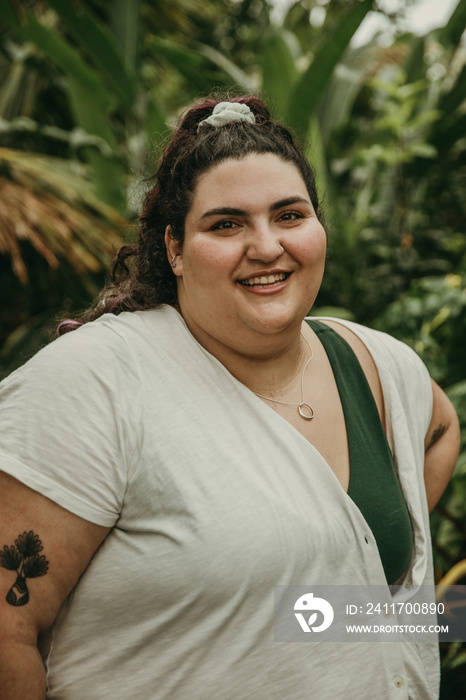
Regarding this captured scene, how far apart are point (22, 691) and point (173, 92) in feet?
22.0

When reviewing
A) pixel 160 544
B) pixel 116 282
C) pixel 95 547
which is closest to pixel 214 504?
pixel 160 544

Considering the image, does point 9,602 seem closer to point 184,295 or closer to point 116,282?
point 184,295

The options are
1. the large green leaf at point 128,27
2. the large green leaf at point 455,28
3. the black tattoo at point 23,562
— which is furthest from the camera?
the large green leaf at point 128,27

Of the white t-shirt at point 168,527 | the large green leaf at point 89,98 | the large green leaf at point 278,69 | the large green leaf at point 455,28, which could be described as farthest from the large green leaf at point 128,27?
the white t-shirt at point 168,527

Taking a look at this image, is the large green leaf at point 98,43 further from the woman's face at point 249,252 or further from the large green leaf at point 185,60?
the woman's face at point 249,252

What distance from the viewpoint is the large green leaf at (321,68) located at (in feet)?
9.89

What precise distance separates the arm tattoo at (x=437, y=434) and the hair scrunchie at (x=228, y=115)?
0.96m

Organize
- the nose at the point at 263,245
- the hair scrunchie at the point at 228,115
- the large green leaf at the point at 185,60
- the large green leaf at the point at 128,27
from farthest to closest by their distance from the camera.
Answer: the large green leaf at the point at 128,27 → the large green leaf at the point at 185,60 → the hair scrunchie at the point at 228,115 → the nose at the point at 263,245

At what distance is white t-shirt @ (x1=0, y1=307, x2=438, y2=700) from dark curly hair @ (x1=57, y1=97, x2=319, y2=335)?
0.84 ft

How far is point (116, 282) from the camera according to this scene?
1691 mm

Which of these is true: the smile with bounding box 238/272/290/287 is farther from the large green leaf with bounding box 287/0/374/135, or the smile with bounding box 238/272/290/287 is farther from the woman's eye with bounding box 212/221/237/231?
the large green leaf with bounding box 287/0/374/135

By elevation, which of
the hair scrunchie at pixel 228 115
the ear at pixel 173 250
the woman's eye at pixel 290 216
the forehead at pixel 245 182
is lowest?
the ear at pixel 173 250

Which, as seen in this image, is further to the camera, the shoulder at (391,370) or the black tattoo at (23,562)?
the shoulder at (391,370)

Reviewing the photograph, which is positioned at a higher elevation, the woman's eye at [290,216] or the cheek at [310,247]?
the woman's eye at [290,216]
